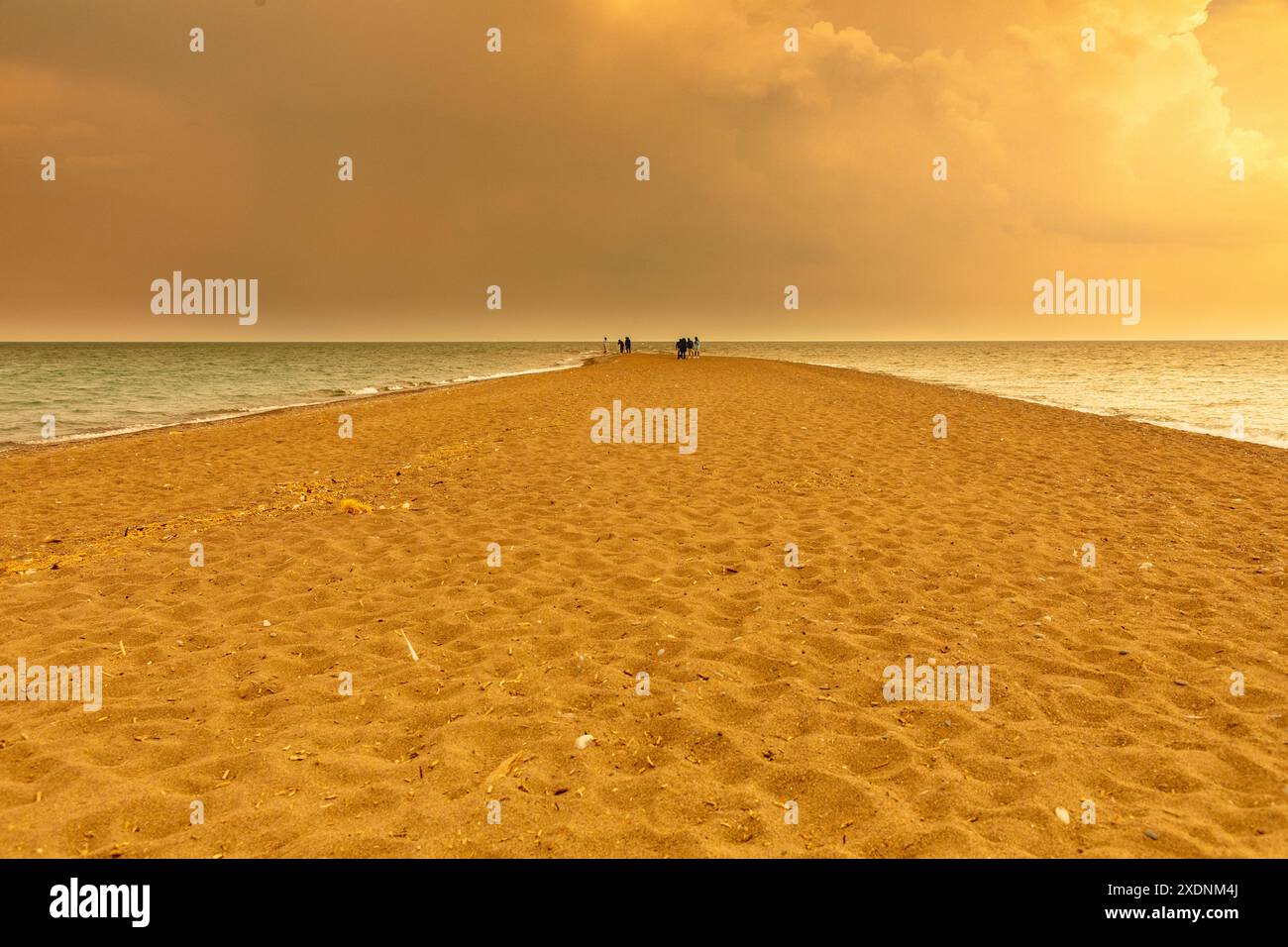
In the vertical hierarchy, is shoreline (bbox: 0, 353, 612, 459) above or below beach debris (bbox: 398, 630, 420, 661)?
above

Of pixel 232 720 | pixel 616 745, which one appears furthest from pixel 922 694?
pixel 232 720

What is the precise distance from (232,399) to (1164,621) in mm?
35377

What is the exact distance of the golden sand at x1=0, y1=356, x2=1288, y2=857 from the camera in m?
3.23

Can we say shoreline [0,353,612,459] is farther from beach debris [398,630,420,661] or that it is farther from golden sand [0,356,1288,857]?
beach debris [398,630,420,661]

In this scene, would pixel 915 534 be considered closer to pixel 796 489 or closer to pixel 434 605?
pixel 796 489

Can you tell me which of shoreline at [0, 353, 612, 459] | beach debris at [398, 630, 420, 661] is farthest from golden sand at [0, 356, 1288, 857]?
shoreline at [0, 353, 612, 459]

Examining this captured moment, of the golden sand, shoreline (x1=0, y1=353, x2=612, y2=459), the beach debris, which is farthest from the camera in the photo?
shoreline (x1=0, y1=353, x2=612, y2=459)

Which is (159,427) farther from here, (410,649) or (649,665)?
(649,665)

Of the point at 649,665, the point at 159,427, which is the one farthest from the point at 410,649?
the point at 159,427

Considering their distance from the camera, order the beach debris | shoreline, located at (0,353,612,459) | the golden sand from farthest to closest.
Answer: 1. shoreline, located at (0,353,612,459)
2. the beach debris
3. the golden sand

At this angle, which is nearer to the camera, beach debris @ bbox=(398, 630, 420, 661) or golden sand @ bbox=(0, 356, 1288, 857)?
golden sand @ bbox=(0, 356, 1288, 857)

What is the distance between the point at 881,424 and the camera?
1759 cm

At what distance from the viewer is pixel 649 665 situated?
489 cm

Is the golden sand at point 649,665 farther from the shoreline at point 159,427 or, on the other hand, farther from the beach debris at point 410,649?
the shoreline at point 159,427
